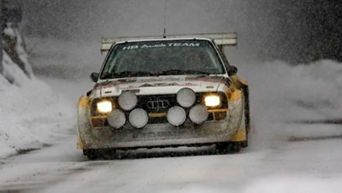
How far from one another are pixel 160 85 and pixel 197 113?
0.58 meters

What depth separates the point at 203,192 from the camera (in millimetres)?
7602

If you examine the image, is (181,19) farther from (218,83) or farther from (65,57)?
(218,83)

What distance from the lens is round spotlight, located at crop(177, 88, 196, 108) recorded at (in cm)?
1076

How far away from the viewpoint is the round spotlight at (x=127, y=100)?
1079cm

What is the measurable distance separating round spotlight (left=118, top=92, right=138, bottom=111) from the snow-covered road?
561 millimetres

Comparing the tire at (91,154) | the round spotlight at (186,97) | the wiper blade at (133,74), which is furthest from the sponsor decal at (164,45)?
the round spotlight at (186,97)

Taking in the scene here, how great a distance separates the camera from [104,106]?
1101cm

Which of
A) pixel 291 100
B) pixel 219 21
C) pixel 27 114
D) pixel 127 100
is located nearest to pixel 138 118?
pixel 127 100

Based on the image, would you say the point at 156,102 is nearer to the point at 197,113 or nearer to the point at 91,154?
Result: the point at 197,113

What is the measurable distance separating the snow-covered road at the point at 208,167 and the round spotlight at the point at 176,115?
39 centimetres

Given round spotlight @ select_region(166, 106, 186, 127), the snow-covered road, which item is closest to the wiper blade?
the snow-covered road

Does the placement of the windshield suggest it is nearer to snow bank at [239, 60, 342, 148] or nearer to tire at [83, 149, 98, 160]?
tire at [83, 149, 98, 160]

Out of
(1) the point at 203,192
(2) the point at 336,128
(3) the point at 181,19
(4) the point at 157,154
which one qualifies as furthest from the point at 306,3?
(1) the point at 203,192

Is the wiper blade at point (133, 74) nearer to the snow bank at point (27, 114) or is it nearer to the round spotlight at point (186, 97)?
the round spotlight at point (186, 97)
